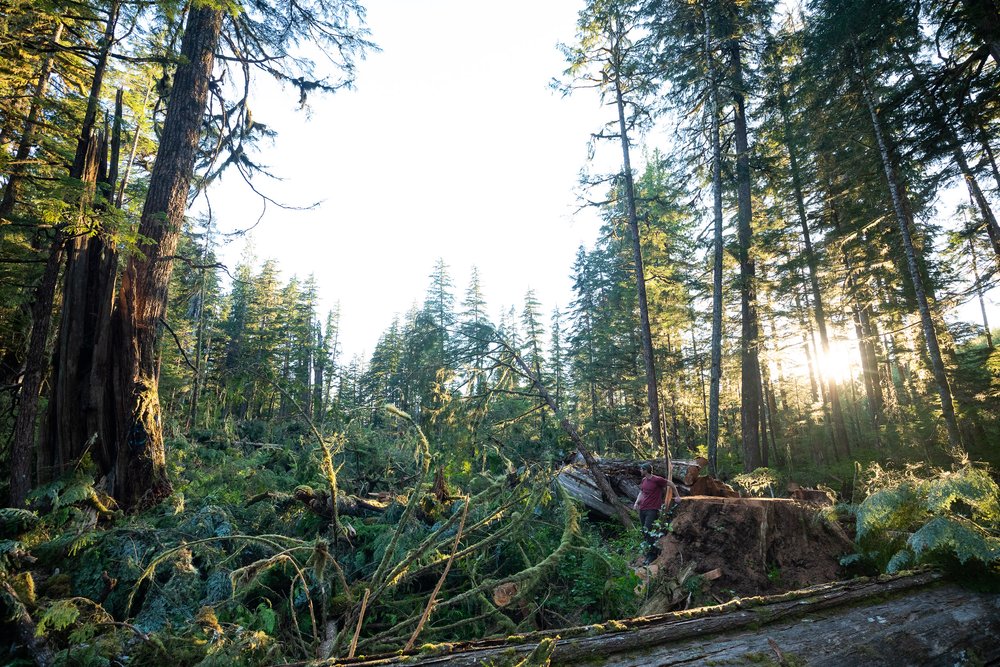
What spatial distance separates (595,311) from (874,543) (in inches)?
907

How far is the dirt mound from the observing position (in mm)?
4723

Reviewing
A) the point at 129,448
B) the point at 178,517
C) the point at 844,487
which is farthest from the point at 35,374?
the point at 844,487

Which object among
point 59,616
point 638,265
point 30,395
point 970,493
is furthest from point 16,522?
point 638,265

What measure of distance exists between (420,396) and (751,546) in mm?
6902

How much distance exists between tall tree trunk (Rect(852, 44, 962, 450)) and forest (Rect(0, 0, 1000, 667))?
0.11 meters

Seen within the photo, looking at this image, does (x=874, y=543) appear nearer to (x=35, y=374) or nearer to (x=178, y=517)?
(x=178, y=517)

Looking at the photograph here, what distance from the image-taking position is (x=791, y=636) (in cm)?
213

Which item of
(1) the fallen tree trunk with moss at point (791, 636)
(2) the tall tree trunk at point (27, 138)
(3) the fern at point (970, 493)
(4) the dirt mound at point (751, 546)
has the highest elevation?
(2) the tall tree trunk at point (27, 138)

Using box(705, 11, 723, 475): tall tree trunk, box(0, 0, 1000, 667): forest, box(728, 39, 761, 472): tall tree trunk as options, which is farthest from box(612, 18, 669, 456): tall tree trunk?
box(728, 39, 761, 472): tall tree trunk

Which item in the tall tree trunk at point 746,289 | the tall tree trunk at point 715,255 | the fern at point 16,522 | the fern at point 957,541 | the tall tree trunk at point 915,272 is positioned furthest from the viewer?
the tall tree trunk at point 746,289

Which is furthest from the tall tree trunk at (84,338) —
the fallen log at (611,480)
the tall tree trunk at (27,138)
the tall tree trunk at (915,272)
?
the tall tree trunk at (915,272)

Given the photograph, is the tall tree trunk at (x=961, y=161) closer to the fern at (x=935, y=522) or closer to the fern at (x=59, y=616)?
the fern at (x=935, y=522)

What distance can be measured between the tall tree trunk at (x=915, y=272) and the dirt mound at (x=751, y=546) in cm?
940

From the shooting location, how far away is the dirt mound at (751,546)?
15.5ft
